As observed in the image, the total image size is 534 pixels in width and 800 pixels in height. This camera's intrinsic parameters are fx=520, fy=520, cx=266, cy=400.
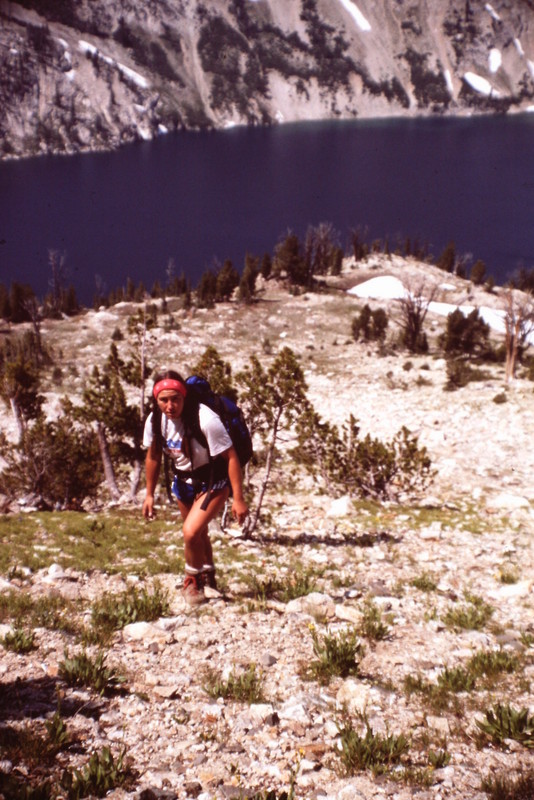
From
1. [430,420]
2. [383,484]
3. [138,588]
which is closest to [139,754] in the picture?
[138,588]

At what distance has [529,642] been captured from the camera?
6484 mm

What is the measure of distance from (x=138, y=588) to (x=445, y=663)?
4.27 m

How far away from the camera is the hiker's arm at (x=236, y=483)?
6.06 m

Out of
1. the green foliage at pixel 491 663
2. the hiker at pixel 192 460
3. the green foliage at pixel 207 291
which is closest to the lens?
the green foliage at pixel 491 663

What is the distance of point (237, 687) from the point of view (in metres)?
4.91

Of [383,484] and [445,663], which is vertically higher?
[445,663]

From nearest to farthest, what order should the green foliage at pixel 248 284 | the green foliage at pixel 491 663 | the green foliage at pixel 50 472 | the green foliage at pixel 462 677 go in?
1. the green foliage at pixel 462 677
2. the green foliage at pixel 491 663
3. the green foliage at pixel 50 472
4. the green foliage at pixel 248 284

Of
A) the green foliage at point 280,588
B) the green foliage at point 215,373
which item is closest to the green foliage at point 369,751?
the green foliage at point 280,588

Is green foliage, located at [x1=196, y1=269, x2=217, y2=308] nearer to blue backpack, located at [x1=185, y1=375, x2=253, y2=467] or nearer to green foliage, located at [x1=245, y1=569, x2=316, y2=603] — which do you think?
green foliage, located at [x1=245, y1=569, x2=316, y2=603]

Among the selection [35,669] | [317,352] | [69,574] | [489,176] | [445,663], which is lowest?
[317,352]

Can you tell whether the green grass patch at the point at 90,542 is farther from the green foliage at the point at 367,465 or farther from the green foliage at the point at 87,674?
the green foliage at the point at 367,465

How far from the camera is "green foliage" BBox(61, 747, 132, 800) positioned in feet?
11.1

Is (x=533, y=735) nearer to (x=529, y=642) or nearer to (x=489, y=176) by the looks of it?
(x=529, y=642)

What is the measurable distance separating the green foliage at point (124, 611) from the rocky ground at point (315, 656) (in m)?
0.18
